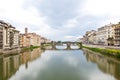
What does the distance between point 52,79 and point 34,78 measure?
2.51 meters

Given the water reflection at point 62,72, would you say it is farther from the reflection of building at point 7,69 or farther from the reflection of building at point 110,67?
the reflection of building at point 7,69

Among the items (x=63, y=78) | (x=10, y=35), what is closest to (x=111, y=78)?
(x=63, y=78)

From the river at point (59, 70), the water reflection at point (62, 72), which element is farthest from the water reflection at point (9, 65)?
the water reflection at point (62, 72)

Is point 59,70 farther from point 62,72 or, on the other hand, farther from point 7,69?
point 7,69

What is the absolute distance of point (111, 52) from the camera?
5962 cm

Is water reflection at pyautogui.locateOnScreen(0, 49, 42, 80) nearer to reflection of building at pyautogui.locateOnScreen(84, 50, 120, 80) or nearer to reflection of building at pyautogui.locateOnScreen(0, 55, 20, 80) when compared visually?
reflection of building at pyautogui.locateOnScreen(0, 55, 20, 80)

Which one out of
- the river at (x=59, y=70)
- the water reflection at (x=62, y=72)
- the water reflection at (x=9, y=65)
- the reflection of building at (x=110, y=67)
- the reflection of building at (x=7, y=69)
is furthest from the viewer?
the reflection of building at (x=110, y=67)

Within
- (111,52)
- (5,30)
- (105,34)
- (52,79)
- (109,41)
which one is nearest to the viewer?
(52,79)

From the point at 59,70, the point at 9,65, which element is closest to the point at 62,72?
the point at 59,70

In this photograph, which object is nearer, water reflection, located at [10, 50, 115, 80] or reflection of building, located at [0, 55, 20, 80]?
water reflection, located at [10, 50, 115, 80]

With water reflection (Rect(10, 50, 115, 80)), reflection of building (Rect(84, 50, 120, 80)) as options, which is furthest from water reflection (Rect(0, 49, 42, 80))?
reflection of building (Rect(84, 50, 120, 80))

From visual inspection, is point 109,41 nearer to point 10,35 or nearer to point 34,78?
point 10,35

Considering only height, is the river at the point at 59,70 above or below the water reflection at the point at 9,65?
below

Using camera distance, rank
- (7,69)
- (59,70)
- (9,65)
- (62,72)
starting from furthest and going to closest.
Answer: (9,65) < (7,69) < (59,70) < (62,72)
